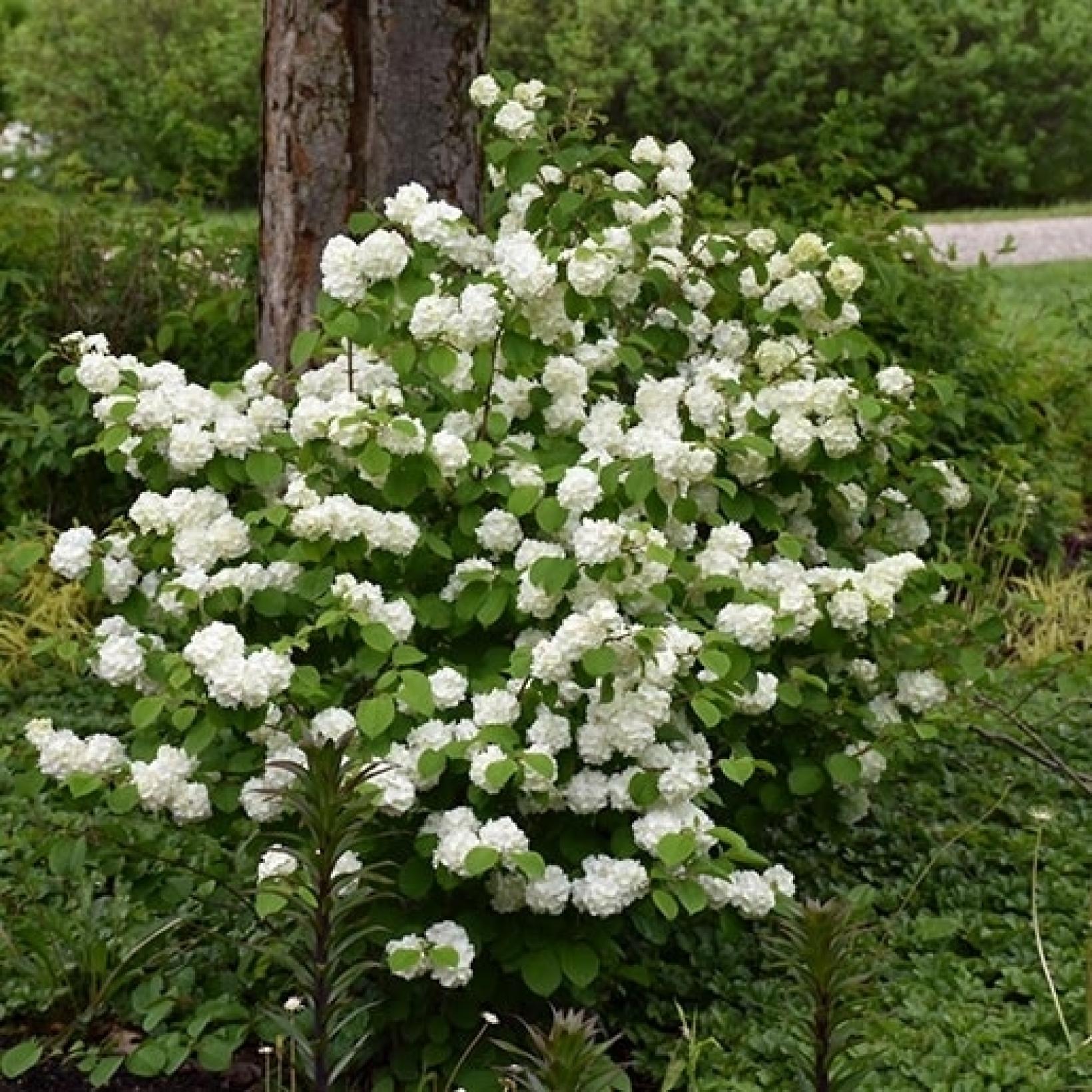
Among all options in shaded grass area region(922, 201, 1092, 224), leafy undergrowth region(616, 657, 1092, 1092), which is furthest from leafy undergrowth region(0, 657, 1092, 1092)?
shaded grass area region(922, 201, 1092, 224)

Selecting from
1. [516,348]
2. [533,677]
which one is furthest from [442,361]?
[533,677]

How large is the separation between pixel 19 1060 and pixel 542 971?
959 mm

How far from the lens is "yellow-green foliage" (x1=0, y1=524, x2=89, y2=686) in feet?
A: 19.6

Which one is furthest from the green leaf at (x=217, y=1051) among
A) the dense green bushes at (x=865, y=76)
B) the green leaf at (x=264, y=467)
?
the dense green bushes at (x=865, y=76)

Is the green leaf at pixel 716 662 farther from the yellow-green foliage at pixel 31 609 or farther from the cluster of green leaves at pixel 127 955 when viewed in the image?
the yellow-green foliage at pixel 31 609

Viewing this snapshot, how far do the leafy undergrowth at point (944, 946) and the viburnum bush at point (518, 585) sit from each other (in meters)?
0.29

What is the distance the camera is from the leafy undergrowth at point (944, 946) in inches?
143

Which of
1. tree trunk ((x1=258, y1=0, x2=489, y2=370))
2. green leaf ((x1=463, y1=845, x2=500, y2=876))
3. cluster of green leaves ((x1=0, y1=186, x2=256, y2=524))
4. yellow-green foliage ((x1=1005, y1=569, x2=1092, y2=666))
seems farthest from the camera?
cluster of green leaves ((x1=0, y1=186, x2=256, y2=524))

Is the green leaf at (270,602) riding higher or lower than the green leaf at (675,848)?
higher

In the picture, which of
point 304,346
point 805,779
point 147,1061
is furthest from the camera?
point 805,779

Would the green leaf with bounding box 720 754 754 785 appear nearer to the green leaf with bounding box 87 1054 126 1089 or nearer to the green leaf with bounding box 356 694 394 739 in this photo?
the green leaf with bounding box 356 694 394 739

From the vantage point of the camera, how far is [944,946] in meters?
4.17

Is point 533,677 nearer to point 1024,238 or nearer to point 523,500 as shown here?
point 523,500

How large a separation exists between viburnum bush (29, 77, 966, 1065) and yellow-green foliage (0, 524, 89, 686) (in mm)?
2024
